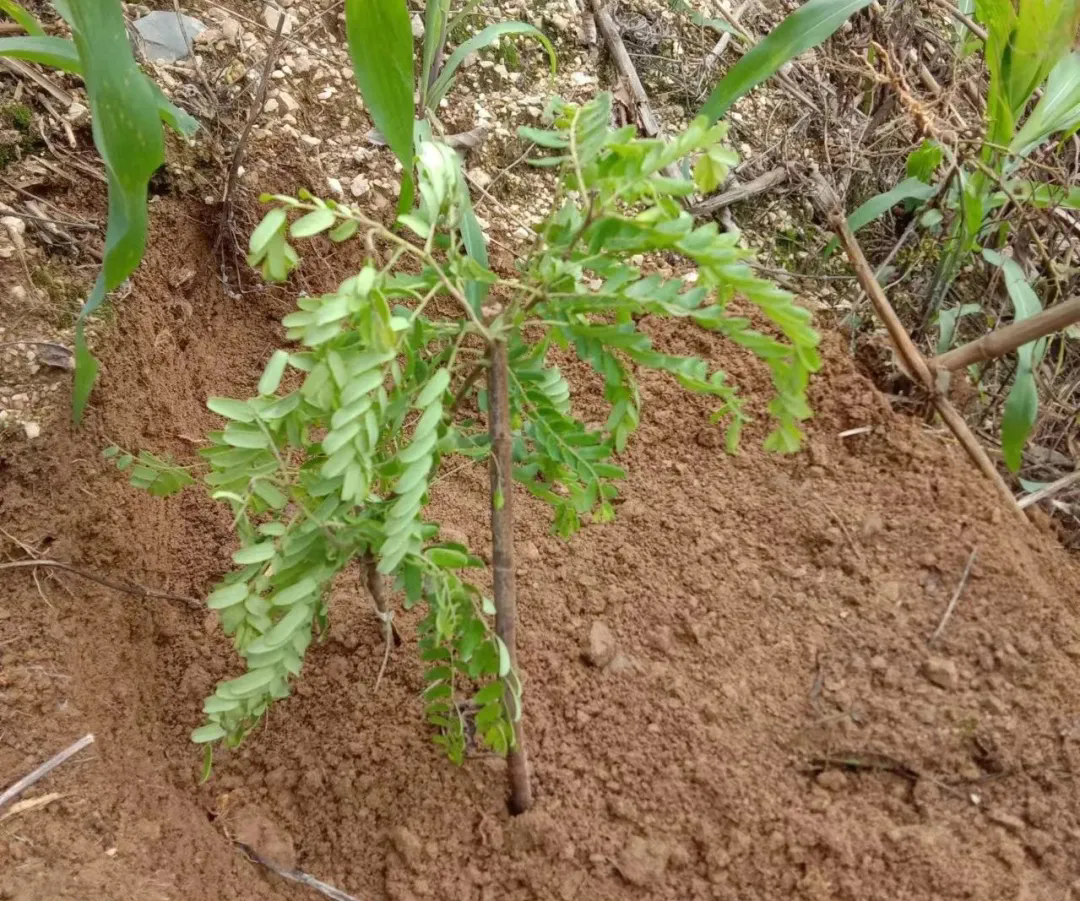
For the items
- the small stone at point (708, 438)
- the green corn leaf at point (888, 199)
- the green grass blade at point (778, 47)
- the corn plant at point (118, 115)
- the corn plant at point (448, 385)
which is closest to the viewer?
the corn plant at point (448, 385)

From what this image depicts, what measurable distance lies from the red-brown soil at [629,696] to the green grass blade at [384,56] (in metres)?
0.66

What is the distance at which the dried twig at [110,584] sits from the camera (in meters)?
1.21

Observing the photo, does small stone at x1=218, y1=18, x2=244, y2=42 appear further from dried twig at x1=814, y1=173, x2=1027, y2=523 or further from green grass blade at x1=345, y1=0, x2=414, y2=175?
dried twig at x1=814, y1=173, x2=1027, y2=523

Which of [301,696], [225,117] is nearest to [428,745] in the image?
[301,696]

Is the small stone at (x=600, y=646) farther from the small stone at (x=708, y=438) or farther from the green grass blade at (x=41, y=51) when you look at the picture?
the green grass blade at (x=41, y=51)

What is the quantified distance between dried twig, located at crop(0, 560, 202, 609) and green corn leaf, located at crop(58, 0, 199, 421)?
0.49m

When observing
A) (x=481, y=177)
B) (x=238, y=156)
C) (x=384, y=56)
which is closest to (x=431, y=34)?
(x=481, y=177)

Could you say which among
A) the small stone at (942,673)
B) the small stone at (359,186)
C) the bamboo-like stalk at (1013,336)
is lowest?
the small stone at (942,673)

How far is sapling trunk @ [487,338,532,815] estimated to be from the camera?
81 cm

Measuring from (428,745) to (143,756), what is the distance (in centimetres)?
38

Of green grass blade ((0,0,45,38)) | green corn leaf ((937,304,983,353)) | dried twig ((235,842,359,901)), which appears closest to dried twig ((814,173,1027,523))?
green corn leaf ((937,304,983,353))

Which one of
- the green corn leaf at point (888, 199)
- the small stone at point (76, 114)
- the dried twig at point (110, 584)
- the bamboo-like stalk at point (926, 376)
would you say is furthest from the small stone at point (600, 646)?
the small stone at point (76, 114)

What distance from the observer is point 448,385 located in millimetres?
852

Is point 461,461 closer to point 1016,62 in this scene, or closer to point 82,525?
point 82,525
